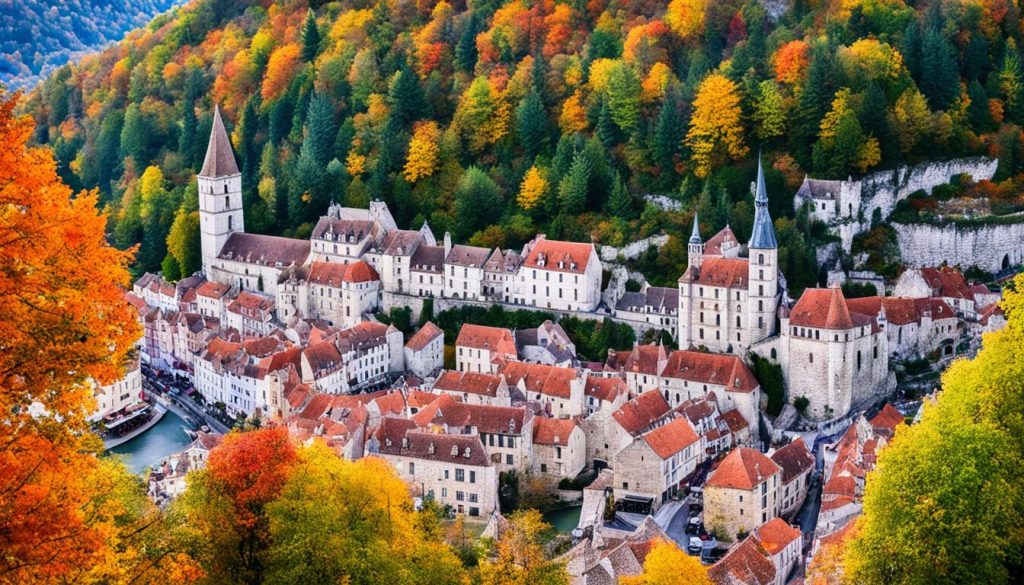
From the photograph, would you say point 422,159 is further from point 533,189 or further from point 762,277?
point 762,277

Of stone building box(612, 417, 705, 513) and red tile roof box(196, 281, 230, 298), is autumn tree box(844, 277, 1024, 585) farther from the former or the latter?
red tile roof box(196, 281, 230, 298)

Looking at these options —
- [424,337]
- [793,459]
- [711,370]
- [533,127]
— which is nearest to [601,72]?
[533,127]

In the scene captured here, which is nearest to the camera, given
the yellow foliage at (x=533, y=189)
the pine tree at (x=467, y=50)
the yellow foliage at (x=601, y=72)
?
the yellow foliage at (x=533, y=189)

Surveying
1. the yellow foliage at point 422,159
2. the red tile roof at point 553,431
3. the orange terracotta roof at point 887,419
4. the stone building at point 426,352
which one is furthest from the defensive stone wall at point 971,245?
the yellow foliage at point 422,159

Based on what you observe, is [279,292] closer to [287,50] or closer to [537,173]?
[537,173]

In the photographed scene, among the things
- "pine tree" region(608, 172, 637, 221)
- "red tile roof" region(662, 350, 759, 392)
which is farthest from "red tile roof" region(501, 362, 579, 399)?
"pine tree" region(608, 172, 637, 221)

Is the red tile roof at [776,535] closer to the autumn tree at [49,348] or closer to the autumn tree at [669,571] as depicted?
the autumn tree at [669,571]

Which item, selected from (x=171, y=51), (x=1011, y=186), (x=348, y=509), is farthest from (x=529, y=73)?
(x=348, y=509)
